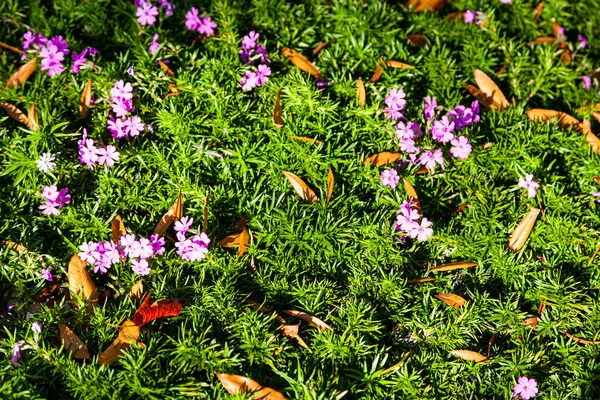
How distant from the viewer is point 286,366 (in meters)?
2.70

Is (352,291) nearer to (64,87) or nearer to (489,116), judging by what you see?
(489,116)

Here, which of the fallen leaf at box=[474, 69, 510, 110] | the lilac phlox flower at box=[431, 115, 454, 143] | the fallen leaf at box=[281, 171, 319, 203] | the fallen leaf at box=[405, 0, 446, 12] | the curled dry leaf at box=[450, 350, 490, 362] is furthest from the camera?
the fallen leaf at box=[405, 0, 446, 12]

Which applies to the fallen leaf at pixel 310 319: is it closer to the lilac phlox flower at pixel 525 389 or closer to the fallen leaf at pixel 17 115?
the lilac phlox flower at pixel 525 389

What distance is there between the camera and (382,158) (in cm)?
328

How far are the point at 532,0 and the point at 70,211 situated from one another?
3.32 metres

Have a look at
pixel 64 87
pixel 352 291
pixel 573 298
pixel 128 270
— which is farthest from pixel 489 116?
pixel 64 87

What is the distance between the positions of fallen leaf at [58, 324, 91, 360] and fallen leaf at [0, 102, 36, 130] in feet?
4.08

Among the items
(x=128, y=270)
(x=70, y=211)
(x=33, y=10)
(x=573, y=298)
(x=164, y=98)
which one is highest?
(x=33, y=10)

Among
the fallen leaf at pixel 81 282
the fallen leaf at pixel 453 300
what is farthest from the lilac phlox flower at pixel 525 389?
the fallen leaf at pixel 81 282

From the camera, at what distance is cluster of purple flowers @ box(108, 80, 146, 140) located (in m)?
3.21

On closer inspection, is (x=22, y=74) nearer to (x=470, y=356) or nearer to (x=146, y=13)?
(x=146, y=13)

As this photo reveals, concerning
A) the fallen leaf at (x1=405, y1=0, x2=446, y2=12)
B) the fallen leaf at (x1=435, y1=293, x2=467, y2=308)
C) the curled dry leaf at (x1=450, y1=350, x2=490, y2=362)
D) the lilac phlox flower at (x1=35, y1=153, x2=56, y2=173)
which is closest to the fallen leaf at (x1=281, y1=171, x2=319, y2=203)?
the fallen leaf at (x1=435, y1=293, x2=467, y2=308)

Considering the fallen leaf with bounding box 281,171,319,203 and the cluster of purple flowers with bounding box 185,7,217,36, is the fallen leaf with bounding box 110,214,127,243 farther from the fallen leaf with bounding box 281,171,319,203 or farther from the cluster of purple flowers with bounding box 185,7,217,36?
the cluster of purple flowers with bounding box 185,7,217,36

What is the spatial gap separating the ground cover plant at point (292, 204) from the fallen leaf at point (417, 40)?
0.04 ft
